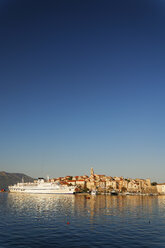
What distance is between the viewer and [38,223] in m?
37.8

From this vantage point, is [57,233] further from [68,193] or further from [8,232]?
[68,193]

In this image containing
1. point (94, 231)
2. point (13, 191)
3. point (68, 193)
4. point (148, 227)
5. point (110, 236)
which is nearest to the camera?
point (110, 236)

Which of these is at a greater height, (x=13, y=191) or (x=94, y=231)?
(x=94, y=231)

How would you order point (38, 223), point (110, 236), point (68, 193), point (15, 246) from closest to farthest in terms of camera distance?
point (15, 246) → point (110, 236) → point (38, 223) → point (68, 193)

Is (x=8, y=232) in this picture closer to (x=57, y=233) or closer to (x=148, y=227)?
(x=57, y=233)

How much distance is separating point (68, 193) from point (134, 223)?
113962mm

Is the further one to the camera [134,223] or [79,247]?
[134,223]

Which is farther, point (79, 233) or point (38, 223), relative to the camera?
point (38, 223)

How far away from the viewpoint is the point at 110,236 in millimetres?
29688

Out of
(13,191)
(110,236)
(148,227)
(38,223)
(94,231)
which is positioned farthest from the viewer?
(13,191)

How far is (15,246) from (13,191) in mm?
157814

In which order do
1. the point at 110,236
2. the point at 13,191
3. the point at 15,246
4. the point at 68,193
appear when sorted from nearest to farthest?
the point at 15,246 < the point at 110,236 < the point at 68,193 < the point at 13,191

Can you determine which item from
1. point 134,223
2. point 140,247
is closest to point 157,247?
point 140,247

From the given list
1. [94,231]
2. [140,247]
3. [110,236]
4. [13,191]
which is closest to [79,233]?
[94,231]
